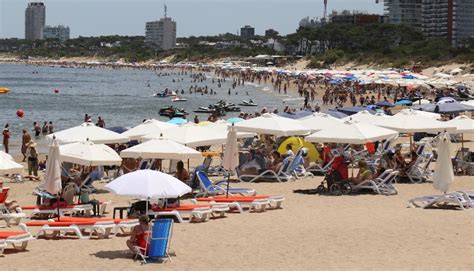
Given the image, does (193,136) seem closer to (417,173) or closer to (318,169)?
(318,169)

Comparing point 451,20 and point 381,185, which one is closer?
point 381,185

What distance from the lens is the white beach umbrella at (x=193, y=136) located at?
17453 mm

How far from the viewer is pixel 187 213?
493 inches

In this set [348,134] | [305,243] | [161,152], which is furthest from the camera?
[348,134]

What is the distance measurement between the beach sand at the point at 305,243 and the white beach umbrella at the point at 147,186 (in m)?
0.65

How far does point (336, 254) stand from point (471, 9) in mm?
150025

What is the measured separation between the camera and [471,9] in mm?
152375

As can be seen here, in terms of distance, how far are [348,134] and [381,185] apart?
4.24 feet

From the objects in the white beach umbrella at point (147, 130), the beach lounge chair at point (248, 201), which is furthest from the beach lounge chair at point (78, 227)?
the white beach umbrella at point (147, 130)

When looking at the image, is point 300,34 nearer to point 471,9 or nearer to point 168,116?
point 471,9

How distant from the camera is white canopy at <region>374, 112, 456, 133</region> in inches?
739

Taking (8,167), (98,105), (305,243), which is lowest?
(98,105)

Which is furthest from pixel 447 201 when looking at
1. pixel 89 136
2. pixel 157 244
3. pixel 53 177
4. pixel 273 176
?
pixel 89 136

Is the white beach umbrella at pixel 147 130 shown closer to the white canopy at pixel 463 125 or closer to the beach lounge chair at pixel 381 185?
the beach lounge chair at pixel 381 185
